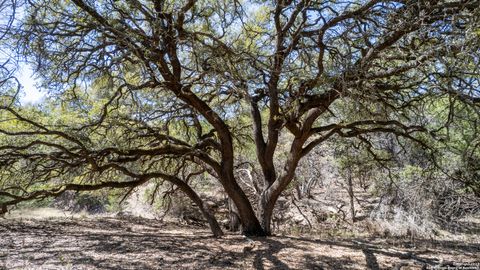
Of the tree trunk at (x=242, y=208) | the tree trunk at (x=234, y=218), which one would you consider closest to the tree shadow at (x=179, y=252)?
the tree trunk at (x=242, y=208)

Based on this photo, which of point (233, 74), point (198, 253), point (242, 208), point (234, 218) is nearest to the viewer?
point (233, 74)

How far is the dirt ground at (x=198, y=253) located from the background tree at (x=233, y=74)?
2.74 ft

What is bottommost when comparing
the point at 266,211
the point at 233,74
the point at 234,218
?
the point at 234,218

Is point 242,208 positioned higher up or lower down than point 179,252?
higher up

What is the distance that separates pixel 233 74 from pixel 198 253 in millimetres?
2731

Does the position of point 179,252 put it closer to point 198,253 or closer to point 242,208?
point 198,253

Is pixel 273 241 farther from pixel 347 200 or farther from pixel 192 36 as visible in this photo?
pixel 347 200

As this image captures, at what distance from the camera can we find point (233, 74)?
14.4 ft

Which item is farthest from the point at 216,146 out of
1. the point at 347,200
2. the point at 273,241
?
the point at 347,200

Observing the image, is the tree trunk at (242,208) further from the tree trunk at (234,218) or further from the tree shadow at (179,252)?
the tree shadow at (179,252)

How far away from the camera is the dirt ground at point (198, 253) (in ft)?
15.1

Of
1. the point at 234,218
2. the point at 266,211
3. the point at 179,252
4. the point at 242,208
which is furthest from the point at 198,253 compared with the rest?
the point at 234,218

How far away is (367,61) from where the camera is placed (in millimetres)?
4613

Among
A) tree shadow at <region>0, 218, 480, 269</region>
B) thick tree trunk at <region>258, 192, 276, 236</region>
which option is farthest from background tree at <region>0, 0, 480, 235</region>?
tree shadow at <region>0, 218, 480, 269</region>
